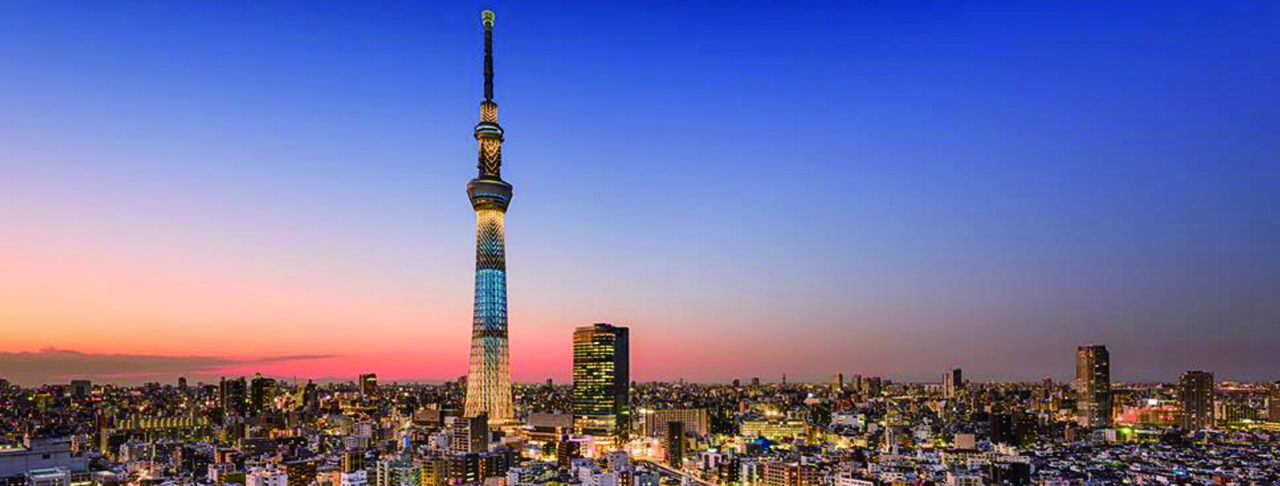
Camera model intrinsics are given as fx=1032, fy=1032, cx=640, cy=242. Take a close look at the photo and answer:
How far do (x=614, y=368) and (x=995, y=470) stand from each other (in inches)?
1032

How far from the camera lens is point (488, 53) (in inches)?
1624

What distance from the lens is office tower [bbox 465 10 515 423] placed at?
40281 millimetres

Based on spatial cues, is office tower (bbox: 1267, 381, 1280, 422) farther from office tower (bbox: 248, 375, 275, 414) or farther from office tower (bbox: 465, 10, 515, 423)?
office tower (bbox: 248, 375, 275, 414)

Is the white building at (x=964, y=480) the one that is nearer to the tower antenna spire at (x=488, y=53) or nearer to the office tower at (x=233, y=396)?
the tower antenna spire at (x=488, y=53)

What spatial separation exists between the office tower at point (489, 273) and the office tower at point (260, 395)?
1010 inches

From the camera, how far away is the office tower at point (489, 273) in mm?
40281

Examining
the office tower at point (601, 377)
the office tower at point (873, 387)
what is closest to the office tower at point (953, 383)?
the office tower at point (873, 387)

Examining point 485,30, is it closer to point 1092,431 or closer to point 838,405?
point 1092,431

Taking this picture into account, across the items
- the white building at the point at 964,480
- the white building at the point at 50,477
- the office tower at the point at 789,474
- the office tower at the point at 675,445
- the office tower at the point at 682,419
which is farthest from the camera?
the office tower at the point at 682,419

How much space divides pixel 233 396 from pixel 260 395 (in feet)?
7.01

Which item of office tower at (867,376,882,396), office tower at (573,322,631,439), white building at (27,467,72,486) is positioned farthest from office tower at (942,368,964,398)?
white building at (27,467,72,486)

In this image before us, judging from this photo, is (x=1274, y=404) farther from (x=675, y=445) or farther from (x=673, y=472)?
(x=673, y=472)

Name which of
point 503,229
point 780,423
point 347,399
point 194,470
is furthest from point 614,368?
point 347,399

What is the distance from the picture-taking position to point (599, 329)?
2175 inches
